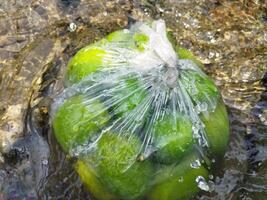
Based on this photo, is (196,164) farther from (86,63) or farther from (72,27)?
(72,27)

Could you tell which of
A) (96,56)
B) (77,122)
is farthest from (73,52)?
(77,122)

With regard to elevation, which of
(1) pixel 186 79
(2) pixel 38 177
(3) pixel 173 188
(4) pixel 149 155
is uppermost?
(1) pixel 186 79

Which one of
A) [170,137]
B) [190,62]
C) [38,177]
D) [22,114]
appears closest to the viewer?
[170,137]

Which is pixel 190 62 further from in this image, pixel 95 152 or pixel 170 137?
pixel 95 152

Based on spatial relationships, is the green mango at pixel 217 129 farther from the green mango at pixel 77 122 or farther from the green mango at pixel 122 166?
the green mango at pixel 77 122

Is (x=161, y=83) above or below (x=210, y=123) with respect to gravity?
above

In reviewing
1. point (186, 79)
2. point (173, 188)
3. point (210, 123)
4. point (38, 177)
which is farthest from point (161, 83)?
point (38, 177)

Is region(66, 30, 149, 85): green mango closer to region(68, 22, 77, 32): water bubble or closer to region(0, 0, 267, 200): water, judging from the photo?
region(0, 0, 267, 200): water
